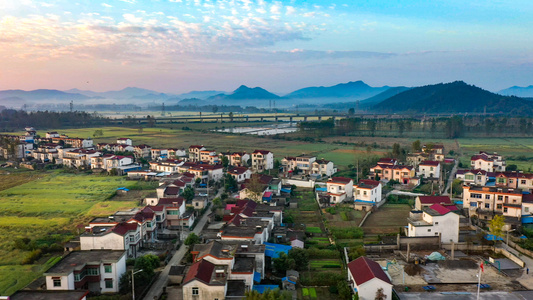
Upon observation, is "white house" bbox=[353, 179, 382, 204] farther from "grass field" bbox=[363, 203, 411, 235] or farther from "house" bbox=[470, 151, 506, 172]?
"house" bbox=[470, 151, 506, 172]

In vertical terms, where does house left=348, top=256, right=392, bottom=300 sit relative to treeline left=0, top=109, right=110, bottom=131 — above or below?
below

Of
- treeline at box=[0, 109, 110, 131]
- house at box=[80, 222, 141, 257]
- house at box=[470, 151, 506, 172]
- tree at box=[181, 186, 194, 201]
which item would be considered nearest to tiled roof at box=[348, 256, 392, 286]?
house at box=[80, 222, 141, 257]

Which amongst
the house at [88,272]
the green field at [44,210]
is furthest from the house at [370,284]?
the green field at [44,210]

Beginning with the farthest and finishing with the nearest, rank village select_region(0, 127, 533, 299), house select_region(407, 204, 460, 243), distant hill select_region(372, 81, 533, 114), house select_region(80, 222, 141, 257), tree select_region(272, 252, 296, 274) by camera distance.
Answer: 1. distant hill select_region(372, 81, 533, 114)
2. house select_region(407, 204, 460, 243)
3. house select_region(80, 222, 141, 257)
4. tree select_region(272, 252, 296, 274)
5. village select_region(0, 127, 533, 299)

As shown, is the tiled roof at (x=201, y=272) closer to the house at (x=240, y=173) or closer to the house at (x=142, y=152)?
the house at (x=240, y=173)

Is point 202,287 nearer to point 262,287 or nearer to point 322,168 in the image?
point 262,287

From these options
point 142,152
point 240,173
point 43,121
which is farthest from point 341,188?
point 43,121

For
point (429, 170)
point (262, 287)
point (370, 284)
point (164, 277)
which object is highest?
point (429, 170)
